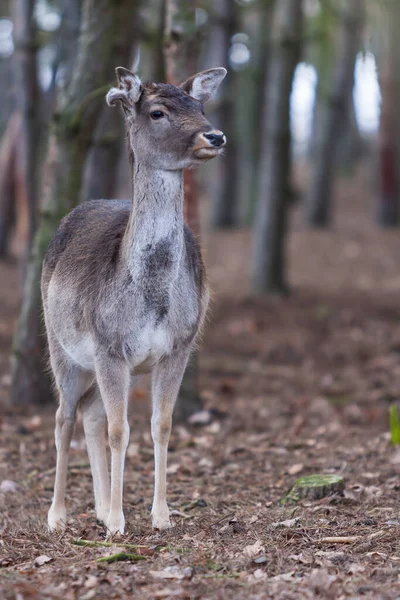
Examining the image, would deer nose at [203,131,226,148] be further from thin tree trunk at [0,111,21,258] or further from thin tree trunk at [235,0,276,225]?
thin tree trunk at [235,0,276,225]

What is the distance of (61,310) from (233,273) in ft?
42.3

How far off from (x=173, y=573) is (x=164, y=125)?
8.88 ft

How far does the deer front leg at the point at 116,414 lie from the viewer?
5.72 m

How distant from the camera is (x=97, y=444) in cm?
655

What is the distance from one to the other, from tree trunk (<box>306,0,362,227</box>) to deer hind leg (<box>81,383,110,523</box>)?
17.0m

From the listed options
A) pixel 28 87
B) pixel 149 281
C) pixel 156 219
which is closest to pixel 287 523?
pixel 149 281

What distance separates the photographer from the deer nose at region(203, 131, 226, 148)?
5371mm

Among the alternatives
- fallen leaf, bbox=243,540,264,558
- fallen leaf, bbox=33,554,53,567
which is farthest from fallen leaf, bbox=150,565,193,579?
fallen leaf, bbox=33,554,53,567

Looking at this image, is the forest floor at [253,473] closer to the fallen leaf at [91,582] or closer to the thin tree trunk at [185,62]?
the fallen leaf at [91,582]

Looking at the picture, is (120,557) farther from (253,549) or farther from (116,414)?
(116,414)

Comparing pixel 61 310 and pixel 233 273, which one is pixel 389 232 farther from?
pixel 61 310

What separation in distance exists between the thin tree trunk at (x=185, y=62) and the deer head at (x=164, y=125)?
10.1 feet

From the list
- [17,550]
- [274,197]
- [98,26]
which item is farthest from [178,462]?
[274,197]

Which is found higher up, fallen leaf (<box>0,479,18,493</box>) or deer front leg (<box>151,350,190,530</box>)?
deer front leg (<box>151,350,190,530</box>)
